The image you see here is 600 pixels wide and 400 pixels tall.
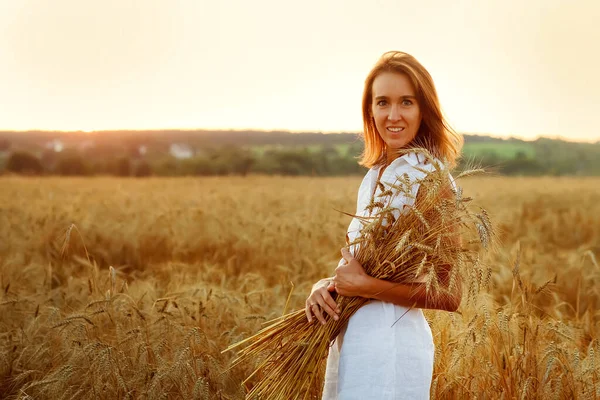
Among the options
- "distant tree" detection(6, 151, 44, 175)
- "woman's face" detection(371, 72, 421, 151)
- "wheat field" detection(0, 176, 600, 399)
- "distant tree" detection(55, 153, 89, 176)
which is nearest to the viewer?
"woman's face" detection(371, 72, 421, 151)

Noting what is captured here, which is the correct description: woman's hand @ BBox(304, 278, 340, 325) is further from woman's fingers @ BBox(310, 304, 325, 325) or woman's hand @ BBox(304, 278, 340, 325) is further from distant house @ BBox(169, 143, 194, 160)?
distant house @ BBox(169, 143, 194, 160)

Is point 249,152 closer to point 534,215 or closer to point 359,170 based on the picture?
point 359,170

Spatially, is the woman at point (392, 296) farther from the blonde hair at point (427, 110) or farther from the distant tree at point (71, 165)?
the distant tree at point (71, 165)

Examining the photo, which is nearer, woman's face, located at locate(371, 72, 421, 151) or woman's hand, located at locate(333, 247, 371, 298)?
woman's hand, located at locate(333, 247, 371, 298)

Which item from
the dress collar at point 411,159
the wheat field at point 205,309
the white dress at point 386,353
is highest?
the dress collar at point 411,159

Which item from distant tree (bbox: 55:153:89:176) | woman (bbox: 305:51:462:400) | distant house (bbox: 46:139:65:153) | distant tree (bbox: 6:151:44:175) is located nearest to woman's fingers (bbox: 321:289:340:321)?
woman (bbox: 305:51:462:400)

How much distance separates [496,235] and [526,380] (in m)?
1.08

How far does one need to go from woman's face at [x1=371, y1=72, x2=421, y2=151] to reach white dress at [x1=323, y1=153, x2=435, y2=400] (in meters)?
0.15

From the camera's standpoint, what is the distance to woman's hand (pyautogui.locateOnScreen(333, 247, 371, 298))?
7.13 ft

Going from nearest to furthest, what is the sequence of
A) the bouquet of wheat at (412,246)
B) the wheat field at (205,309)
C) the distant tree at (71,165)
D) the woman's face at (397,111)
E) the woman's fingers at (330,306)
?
1. the bouquet of wheat at (412,246)
2. the woman's fingers at (330,306)
3. the woman's face at (397,111)
4. the wheat field at (205,309)
5. the distant tree at (71,165)

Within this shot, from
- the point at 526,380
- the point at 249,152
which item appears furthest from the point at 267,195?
the point at 249,152

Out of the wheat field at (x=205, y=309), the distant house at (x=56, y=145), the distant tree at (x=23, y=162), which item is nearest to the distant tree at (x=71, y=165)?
the distant tree at (x=23, y=162)

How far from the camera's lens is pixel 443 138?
246 centimetres

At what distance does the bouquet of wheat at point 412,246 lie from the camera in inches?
82.6
